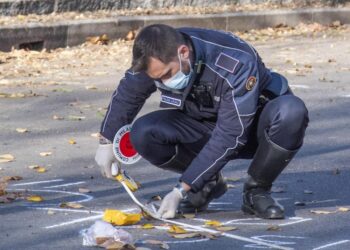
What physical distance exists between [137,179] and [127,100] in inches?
49.6

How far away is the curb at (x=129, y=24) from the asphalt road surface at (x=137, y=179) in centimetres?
180

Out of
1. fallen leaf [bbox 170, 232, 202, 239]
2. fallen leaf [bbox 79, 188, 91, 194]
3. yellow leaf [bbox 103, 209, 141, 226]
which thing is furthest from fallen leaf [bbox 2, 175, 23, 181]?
fallen leaf [bbox 170, 232, 202, 239]

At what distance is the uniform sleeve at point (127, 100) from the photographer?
525cm

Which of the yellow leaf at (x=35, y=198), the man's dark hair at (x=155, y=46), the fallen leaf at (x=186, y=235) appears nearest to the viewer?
the man's dark hair at (x=155, y=46)

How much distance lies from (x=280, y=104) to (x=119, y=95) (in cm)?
80

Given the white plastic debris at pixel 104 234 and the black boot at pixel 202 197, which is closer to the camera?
the white plastic debris at pixel 104 234

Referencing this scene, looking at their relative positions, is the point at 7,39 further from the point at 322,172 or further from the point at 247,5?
the point at 322,172

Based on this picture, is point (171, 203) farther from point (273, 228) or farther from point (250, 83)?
point (250, 83)

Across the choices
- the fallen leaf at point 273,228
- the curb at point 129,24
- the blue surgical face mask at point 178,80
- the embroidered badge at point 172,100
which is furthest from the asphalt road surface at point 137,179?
the curb at point 129,24

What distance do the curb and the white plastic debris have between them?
7531 mm

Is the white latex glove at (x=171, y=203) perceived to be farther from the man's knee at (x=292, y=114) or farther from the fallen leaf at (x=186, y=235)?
the man's knee at (x=292, y=114)

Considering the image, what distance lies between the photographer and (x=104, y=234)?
4738 millimetres

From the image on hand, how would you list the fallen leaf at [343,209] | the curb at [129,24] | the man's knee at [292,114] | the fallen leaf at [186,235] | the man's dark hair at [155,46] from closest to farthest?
the man's dark hair at [155,46], the fallen leaf at [186,235], the man's knee at [292,114], the fallen leaf at [343,209], the curb at [129,24]

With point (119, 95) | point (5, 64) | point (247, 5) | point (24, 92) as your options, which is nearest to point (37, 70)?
point (5, 64)
